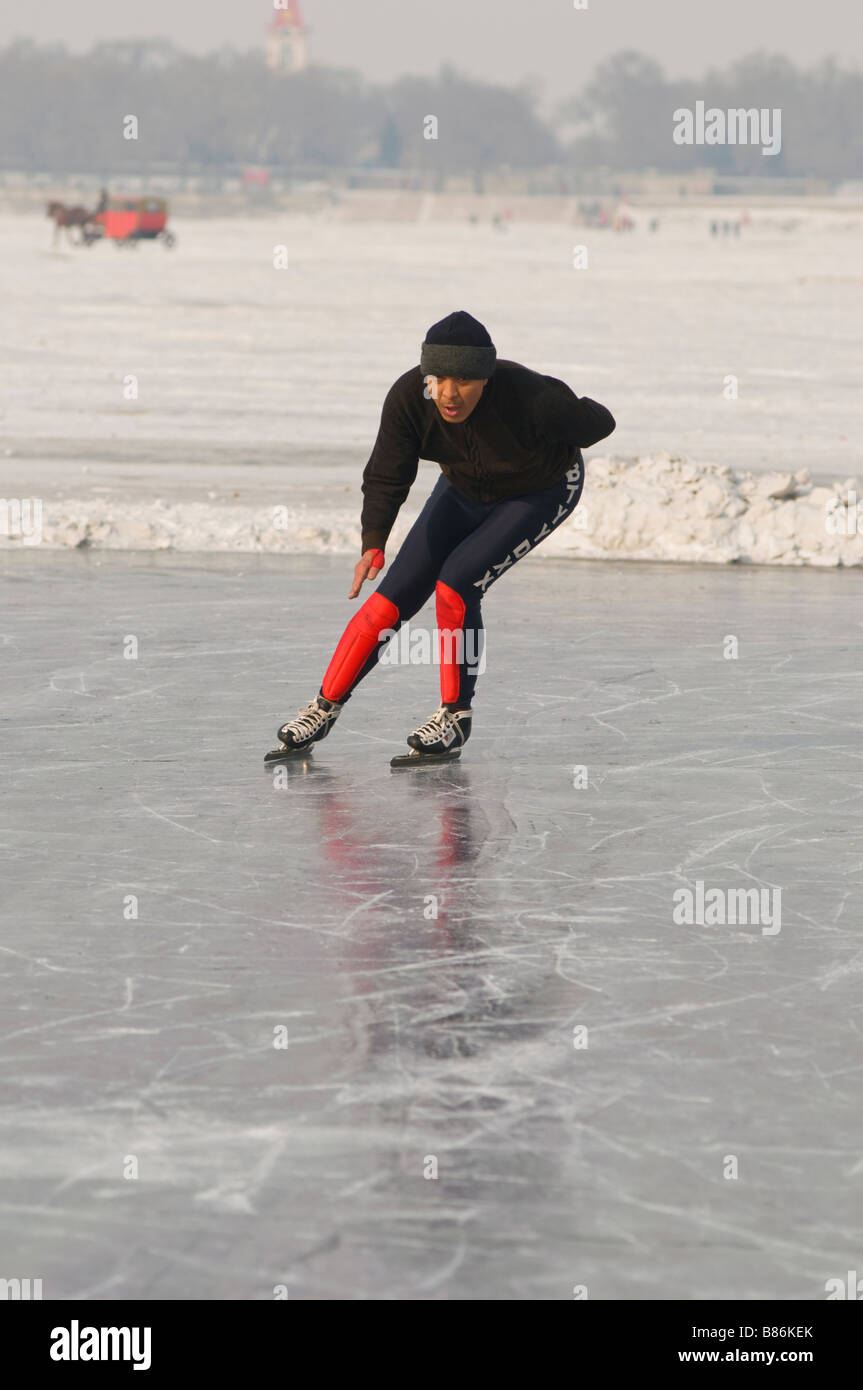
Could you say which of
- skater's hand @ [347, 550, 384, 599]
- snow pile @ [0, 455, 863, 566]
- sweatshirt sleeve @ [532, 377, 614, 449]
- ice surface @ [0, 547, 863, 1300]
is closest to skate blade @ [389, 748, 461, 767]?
ice surface @ [0, 547, 863, 1300]

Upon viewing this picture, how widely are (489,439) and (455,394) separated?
28cm

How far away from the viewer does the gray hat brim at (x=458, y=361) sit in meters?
6.08

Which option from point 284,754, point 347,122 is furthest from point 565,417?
point 347,122

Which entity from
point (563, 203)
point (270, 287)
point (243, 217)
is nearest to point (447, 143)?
point (563, 203)

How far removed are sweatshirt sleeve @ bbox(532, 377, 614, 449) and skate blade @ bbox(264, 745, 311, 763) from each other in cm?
131

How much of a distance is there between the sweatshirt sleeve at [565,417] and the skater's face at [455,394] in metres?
0.21

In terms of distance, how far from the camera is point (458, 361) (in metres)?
6.09

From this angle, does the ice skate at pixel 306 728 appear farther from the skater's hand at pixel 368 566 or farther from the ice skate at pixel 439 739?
the skater's hand at pixel 368 566

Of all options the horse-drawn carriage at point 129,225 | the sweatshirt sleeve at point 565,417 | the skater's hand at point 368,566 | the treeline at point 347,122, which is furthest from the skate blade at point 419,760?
the treeline at point 347,122

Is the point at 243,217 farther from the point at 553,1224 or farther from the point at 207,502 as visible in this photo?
the point at 553,1224

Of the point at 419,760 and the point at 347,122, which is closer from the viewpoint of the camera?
the point at 419,760

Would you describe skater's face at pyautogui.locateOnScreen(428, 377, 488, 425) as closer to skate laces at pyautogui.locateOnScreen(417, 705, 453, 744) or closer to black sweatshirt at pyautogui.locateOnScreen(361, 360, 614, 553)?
black sweatshirt at pyautogui.locateOnScreen(361, 360, 614, 553)

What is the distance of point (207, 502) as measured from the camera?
44.6ft

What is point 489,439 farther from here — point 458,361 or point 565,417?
point 458,361
